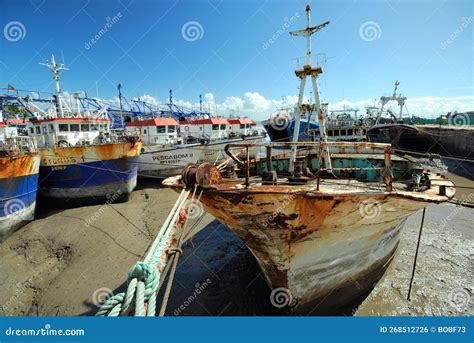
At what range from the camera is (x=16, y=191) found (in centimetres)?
1023

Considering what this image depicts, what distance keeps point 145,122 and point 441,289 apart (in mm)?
20874

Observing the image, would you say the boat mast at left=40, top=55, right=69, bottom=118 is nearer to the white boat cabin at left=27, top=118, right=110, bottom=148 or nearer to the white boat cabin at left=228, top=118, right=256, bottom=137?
the white boat cabin at left=27, top=118, right=110, bottom=148

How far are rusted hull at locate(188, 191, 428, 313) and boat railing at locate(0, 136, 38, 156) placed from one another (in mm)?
11074

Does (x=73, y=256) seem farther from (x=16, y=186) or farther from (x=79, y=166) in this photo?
(x=79, y=166)

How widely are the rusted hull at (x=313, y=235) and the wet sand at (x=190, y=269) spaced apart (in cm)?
83

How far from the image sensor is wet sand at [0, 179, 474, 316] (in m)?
5.79

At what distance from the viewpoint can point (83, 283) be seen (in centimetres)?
696

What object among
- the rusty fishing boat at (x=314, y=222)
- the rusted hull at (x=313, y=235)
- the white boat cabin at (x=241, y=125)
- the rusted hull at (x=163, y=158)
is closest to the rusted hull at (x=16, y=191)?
the rusted hull at (x=163, y=158)

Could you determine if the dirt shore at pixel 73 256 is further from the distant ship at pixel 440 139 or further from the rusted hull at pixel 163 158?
the distant ship at pixel 440 139

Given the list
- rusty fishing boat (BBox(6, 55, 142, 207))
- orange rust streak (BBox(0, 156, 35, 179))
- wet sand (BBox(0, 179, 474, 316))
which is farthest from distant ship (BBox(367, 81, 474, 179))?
orange rust streak (BBox(0, 156, 35, 179))

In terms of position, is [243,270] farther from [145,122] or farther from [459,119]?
[459,119]

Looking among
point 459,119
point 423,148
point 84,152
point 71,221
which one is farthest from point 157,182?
point 459,119

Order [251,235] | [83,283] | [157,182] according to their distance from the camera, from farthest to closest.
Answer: [157,182], [83,283], [251,235]

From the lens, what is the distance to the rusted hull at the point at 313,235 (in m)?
4.19
